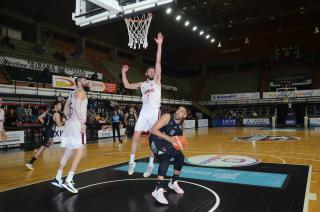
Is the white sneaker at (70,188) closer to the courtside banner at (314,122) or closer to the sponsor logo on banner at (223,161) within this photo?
the sponsor logo on banner at (223,161)

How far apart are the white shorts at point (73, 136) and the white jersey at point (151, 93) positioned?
1.34 meters

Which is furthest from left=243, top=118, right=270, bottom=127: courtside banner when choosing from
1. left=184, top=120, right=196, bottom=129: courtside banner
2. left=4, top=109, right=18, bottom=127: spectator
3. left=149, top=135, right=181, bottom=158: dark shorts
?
left=149, top=135, right=181, bottom=158: dark shorts

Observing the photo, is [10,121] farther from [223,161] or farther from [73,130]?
[223,161]

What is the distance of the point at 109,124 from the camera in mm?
18359

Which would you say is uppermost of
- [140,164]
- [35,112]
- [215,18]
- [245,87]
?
[215,18]

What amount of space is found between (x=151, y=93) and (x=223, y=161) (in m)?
3.46

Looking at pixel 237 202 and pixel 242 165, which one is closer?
pixel 237 202

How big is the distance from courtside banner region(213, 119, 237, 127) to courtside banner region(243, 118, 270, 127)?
1.08 meters

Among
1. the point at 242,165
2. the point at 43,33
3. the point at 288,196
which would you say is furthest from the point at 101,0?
the point at 43,33

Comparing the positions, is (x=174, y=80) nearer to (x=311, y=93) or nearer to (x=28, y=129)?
(x=311, y=93)

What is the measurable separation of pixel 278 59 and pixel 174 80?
40.8 ft

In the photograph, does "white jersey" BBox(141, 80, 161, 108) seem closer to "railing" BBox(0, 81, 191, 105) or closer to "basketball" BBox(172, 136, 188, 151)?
"basketball" BBox(172, 136, 188, 151)

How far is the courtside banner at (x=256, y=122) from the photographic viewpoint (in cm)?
2823

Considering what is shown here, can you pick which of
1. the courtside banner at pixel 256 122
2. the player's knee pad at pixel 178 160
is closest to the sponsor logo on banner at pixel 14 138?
the player's knee pad at pixel 178 160
